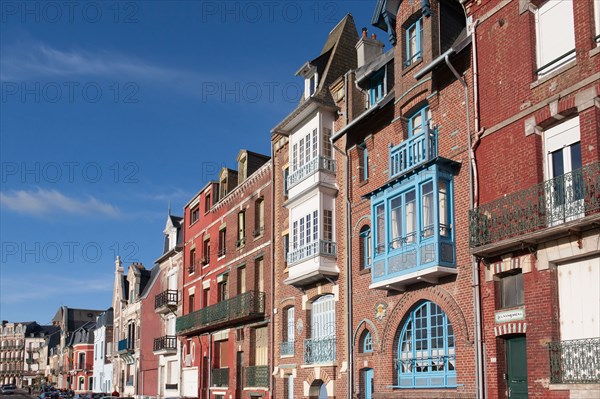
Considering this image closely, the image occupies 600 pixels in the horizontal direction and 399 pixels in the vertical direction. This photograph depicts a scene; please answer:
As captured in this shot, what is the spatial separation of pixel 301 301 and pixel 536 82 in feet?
44.5

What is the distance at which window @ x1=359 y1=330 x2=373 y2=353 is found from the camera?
77.2ft

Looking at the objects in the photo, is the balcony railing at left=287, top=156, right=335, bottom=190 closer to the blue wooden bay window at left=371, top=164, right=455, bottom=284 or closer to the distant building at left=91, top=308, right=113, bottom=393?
the blue wooden bay window at left=371, top=164, right=455, bottom=284

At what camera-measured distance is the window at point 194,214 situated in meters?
42.1

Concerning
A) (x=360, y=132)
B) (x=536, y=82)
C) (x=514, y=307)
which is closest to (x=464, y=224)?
(x=514, y=307)

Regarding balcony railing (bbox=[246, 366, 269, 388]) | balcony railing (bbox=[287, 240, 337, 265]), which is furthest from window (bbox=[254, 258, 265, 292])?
balcony railing (bbox=[287, 240, 337, 265])

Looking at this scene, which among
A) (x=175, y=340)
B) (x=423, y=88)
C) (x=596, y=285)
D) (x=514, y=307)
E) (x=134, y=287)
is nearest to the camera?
(x=596, y=285)

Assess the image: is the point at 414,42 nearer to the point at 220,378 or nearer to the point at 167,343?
the point at 220,378

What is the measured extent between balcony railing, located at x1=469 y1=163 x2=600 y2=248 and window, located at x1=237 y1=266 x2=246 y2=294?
17445 millimetres

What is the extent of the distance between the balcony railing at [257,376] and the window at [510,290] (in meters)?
14.4

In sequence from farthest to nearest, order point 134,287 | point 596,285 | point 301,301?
point 134,287, point 301,301, point 596,285

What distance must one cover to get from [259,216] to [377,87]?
10378 millimetres

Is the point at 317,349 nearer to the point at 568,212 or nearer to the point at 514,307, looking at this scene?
the point at 514,307

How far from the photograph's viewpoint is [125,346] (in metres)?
55.1

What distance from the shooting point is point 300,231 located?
89.7 ft
